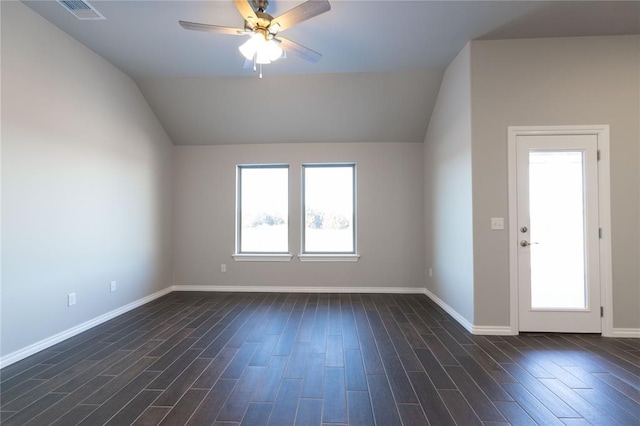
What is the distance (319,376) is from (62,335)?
2623 millimetres

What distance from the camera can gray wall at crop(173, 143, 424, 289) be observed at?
15.2 feet

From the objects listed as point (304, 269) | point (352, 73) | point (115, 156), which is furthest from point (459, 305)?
point (115, 156)

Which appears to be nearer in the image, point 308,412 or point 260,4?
point 308,412

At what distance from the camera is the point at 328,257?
184 inches

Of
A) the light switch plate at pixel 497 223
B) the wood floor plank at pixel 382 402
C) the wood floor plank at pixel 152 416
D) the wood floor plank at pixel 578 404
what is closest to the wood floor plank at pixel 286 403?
the wood floor plank at pixel 382 402

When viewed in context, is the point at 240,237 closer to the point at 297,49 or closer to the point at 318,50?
the point at 318,50

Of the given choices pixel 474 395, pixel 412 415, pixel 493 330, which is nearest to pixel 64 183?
pixel 412 415

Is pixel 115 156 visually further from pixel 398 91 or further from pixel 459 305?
pixel 459 305

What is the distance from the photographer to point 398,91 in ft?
13.0

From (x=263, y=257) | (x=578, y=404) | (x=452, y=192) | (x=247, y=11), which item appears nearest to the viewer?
(x=578, y=404)

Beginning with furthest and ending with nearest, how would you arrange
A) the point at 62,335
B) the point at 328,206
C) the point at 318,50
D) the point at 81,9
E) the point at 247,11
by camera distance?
the point at 328,206 < the point at 318,50 < the point at 62,335 < the point at 81,9 < the point at 247,11

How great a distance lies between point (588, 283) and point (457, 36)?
9.40ft

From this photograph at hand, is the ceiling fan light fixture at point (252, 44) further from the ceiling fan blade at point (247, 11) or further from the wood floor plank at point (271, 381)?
the wood floor plank at point (271, 381)

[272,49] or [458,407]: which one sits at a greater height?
[272,49]
